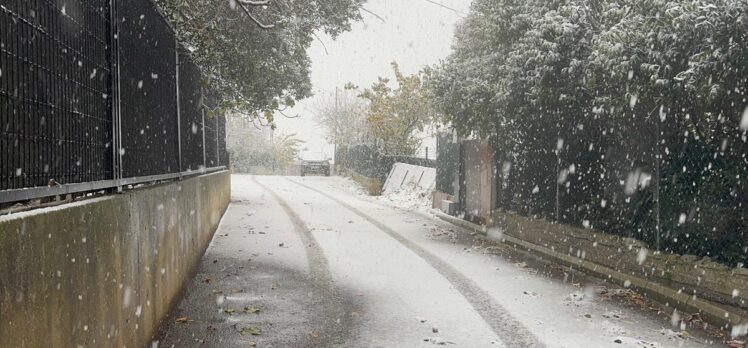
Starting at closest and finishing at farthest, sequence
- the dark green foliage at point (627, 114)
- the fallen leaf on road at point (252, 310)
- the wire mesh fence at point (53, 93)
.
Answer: the wire mesh fence at point (53, 93)
the fallen leaf on road at point (252, 310)
the dark green foliage at point (627, 114)

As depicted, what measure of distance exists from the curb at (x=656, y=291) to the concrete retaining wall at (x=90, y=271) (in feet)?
16.6

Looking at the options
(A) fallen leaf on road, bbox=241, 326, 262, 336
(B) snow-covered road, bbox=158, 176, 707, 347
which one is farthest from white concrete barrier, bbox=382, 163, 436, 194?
(A) fallen leaf on road, bbox=241, 326, 262, 336

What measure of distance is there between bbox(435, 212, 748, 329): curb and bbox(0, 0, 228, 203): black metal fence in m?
5.32

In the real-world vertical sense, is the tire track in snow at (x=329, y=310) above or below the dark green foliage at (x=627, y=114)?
below

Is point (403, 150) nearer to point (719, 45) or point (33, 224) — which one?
point (719, 45)

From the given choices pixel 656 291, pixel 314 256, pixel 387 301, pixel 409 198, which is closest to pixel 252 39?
pixel 314 256

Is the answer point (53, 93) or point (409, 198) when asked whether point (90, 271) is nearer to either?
point (53, 93)

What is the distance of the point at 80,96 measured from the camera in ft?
11.7

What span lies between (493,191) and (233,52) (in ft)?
19.4

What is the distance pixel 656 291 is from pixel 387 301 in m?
2.92

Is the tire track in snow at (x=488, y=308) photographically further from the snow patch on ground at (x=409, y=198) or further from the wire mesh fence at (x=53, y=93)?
the snow patch on ground at (x=409, y=198)

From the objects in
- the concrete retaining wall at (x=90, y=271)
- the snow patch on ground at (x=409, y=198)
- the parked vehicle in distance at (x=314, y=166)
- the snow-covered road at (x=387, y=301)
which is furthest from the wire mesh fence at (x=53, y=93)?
the parked vehicle in distance at (x=314, y=166)

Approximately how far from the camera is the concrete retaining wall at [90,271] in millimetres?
2316

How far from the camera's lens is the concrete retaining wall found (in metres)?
2.32
